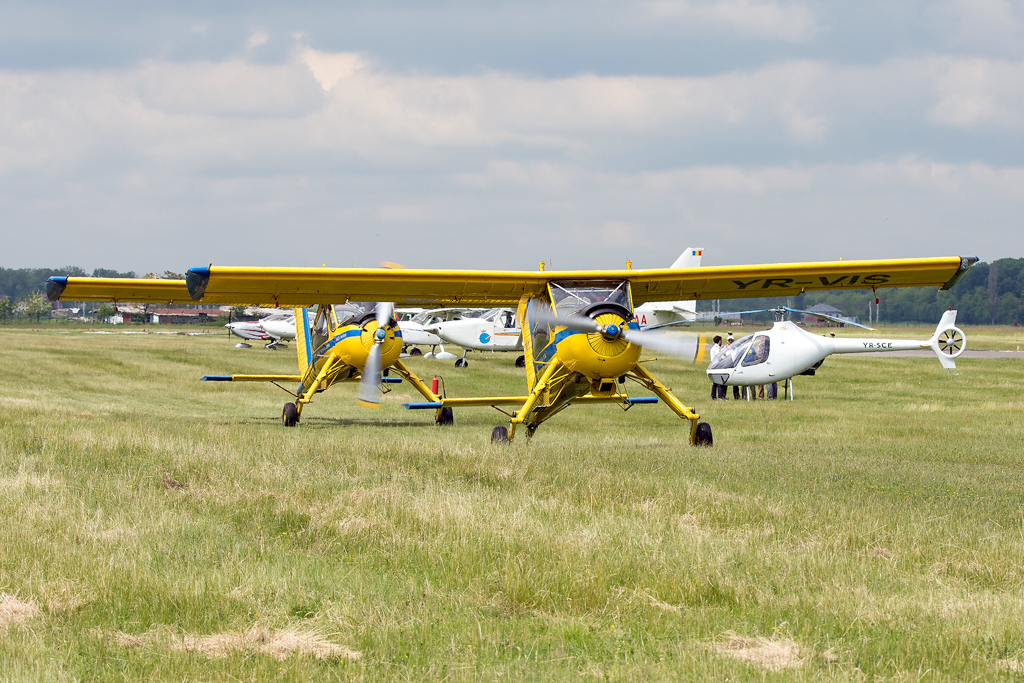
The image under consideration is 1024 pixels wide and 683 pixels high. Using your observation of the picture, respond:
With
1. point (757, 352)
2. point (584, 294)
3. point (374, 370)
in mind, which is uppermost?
point (584, 294)

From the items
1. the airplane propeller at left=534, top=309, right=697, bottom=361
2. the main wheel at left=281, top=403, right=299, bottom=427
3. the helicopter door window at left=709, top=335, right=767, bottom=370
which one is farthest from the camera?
the helicopter door window at left=709, top=335, right=767, bottom=370

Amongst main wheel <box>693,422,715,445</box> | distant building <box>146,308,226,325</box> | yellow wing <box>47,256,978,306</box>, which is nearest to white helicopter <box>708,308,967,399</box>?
yellow wing <box>47,256,978,306</box>

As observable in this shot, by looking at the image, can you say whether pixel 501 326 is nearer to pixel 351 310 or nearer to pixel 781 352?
pixel 781 352

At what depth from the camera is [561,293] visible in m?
13.5

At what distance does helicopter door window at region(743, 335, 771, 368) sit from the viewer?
24609 millimetres

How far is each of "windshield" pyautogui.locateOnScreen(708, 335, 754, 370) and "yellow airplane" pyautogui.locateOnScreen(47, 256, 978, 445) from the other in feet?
32.0

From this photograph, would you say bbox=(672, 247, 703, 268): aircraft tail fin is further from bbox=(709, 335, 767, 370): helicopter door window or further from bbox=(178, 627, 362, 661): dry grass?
bbox=(178, 627, 362, 661): dry grass

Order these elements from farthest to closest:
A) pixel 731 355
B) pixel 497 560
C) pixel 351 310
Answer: pixel 731 355 → pixel 351 310 → pixel 497 560

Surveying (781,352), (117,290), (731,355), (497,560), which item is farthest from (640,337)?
(731,355)

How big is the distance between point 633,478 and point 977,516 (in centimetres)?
326

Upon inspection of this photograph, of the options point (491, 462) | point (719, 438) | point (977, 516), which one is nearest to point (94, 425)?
point (491, 462)

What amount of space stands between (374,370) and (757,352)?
12.5 meters

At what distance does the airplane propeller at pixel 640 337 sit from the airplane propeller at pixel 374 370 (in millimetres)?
3797

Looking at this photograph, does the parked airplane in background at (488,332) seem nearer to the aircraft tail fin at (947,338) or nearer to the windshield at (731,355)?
the windshield at (731,355)
